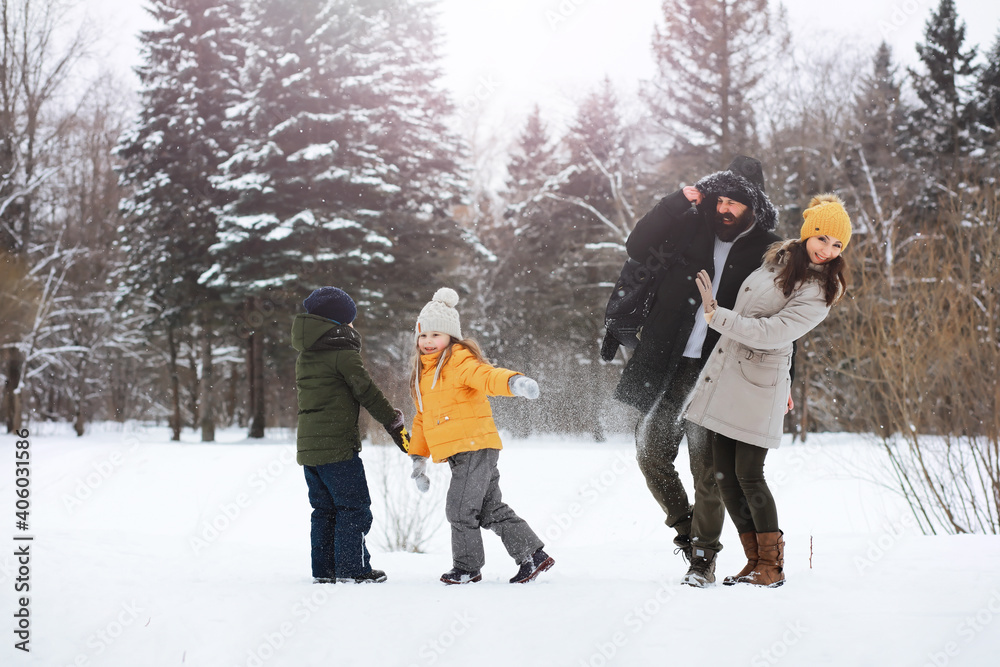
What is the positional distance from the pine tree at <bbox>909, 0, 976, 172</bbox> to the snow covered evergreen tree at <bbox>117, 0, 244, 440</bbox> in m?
18.8

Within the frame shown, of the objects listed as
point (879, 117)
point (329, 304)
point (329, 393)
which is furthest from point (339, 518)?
point (879, 117)

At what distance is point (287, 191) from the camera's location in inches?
616

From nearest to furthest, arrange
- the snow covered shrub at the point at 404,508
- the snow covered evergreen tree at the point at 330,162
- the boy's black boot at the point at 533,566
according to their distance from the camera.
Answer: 1. the boy's black boot at the point at 533,566
2. the snow covered shrub at the point at 404,508
3. the snow covered evergreen tree at the point at 330,162

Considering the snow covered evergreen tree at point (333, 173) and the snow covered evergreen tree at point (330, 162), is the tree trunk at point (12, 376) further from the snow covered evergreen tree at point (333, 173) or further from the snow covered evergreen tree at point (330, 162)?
the snow covered evergreen tree at point (330, 162)

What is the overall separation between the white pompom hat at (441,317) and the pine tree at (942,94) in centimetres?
2148

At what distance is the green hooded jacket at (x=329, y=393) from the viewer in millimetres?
3701

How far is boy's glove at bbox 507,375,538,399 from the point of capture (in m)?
3.17

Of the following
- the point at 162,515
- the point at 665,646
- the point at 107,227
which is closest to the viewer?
the point at 665,646

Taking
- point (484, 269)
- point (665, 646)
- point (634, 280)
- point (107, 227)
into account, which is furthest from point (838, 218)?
point (107, 227)

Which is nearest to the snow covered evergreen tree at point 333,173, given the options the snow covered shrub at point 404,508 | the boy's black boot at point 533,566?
the snow covered shrub at point 404,508

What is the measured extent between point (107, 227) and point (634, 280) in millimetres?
20948

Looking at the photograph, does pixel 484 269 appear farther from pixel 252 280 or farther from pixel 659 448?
pixel 659 448

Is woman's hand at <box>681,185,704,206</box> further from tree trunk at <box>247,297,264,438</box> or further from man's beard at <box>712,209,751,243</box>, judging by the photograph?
tree trunk at <box>247,297,264,438</box>

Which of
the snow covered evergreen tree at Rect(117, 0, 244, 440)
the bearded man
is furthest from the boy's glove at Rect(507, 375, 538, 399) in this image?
the snow covered evergreen tree at Rect(117, 0, 244, 440)
